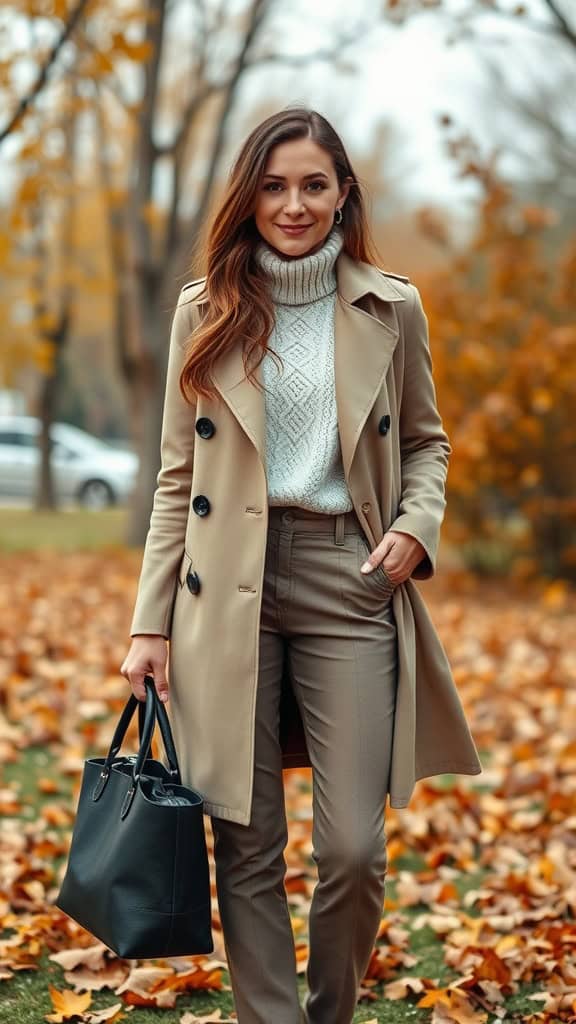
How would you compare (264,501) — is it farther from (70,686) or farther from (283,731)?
(70,686)

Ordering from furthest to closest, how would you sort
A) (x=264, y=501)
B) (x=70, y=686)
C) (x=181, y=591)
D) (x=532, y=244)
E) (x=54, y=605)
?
(x=532, y=244)
(x=54, y=605)
(x=70, y=686)
(x=181, y=591)
(x=264, y=501)

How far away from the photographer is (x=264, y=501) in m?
2.77

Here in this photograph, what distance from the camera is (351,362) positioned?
2.83 metres

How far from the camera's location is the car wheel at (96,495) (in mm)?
26094

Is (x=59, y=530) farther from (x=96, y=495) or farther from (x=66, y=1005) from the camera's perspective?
(x=66, y=1005)

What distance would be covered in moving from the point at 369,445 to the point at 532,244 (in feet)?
30.3

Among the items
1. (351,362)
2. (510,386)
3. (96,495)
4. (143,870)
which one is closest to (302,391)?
(351,362)

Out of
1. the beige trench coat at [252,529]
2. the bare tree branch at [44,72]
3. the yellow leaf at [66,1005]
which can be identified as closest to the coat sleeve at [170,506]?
the beige trench coat at [252,529]

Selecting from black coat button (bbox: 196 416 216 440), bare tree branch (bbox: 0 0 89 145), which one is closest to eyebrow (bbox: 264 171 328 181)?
black coat button (bbox: 196 416 216 440)

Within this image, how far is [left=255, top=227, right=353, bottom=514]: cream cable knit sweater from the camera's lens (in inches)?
110

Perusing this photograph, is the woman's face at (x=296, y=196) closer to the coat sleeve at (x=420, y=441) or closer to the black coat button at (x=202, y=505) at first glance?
the coat sleeve at (x=420, y=441)

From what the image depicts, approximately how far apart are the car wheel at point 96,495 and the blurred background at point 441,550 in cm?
390

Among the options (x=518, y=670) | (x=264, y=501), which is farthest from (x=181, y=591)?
(x=518, y=670)

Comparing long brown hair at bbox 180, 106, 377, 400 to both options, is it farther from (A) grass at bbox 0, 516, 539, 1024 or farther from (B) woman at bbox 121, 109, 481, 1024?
(A) grass at bbox 0, 516, 539, 1024
